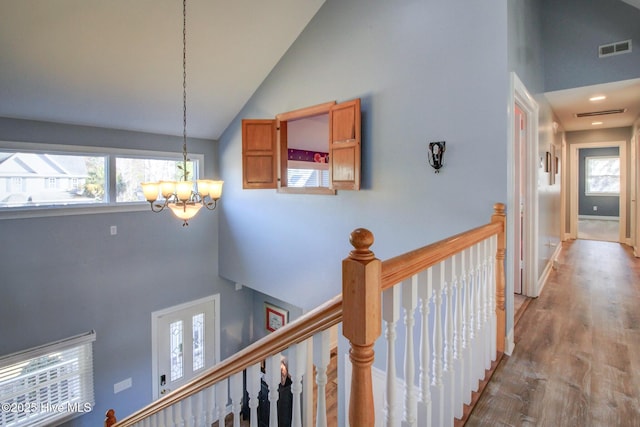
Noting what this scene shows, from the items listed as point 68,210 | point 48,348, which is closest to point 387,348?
point 68,210

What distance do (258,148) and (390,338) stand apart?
3.77 m

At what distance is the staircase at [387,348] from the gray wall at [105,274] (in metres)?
3.19

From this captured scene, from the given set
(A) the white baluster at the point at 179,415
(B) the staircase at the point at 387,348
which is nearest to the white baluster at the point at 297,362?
(B) the staircase at the point at 387,348

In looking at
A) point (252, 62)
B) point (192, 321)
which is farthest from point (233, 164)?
point (192, 321)

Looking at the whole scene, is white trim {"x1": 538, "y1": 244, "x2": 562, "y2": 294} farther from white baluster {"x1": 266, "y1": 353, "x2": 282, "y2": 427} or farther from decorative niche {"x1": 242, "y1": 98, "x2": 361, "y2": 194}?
white baluster {"x1": 266, "y1": 353, "x2": 282, "y2": 427}

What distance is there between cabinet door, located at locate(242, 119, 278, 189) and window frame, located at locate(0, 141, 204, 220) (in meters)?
1.46

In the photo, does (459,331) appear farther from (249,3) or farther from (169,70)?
(169,70)

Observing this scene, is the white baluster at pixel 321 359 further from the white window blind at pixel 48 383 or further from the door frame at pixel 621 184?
the door frame at pixel 621 184

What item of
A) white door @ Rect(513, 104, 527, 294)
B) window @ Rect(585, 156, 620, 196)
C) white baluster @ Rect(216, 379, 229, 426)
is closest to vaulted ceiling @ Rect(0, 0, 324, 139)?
white door @ Rect(513, 104, 527, 294)

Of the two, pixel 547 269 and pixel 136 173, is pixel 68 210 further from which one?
pixel 547 269

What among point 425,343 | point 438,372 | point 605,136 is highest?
point 605,136

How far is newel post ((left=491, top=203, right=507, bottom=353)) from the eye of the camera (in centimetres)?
216

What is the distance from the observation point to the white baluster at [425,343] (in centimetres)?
122

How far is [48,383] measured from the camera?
428 centimetres
